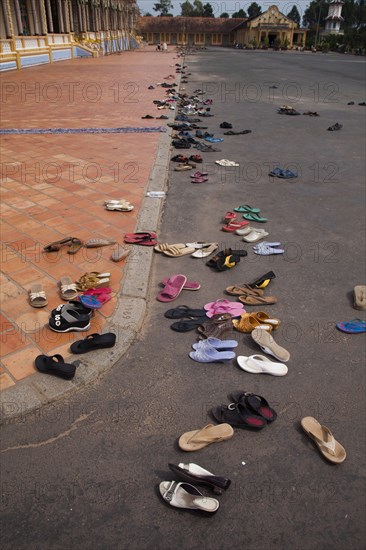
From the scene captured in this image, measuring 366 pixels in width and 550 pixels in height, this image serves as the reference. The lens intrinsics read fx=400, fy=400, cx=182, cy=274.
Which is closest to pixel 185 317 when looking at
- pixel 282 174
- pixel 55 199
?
pixel 55 199

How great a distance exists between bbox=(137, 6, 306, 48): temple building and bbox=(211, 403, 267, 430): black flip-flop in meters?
79.2

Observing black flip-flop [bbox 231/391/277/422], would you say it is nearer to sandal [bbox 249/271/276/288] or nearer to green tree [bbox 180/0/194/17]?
sandal [bbox 249/271/276/288]

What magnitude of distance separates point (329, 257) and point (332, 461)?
251cm

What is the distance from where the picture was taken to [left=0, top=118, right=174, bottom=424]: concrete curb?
236 cm

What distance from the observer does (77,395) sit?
2469mm

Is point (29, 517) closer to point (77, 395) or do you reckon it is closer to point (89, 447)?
point (89, 447)

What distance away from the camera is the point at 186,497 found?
1.91 metres

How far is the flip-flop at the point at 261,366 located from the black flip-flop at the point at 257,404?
26 centimetres

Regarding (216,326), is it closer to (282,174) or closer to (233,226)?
(233,226)

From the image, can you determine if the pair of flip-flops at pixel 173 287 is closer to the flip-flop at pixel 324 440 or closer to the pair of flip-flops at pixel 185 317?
the pair of flip-flops at pixel 185 317

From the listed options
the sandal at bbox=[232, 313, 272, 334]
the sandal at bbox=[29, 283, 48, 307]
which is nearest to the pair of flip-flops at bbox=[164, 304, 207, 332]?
the sandal at bbox=[232, 313, 272, 334]

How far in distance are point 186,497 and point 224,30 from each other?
92063 millimetres

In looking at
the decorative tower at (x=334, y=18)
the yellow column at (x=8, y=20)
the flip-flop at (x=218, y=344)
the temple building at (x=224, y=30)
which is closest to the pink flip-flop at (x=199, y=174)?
the flip-flop at (x=218, y=344)

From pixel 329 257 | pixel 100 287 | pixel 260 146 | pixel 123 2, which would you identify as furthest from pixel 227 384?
pixel 123 2
